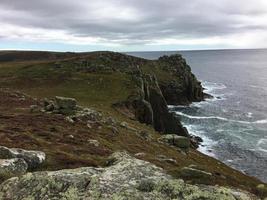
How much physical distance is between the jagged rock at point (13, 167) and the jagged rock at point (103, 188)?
8.90 feet

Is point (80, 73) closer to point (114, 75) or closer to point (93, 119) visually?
point (114, 75)

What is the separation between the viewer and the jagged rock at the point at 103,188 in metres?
12.1

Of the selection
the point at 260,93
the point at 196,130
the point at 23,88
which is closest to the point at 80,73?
the point at 23,88

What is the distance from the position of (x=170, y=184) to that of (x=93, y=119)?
3633 centimetres

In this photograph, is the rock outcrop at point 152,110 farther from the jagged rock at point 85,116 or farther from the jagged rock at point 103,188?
the jagged rock at point 103,188

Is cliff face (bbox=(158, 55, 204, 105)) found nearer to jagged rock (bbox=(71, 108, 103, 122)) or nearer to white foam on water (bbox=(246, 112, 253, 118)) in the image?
white foam on water (bbox=(246, 112, 253, 118))

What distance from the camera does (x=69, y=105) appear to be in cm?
4866

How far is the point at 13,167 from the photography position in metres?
16.6

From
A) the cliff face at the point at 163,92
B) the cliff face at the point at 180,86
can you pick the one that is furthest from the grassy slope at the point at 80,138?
the cliff face at the point at 180,86

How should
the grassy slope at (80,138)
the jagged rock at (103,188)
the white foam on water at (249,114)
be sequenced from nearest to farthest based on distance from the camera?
1. the jagged rock at (103,188)
2. the grassy slope at (80,138)
3. the white foam on water at (249,114)

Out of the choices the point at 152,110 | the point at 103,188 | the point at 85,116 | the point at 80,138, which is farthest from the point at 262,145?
the point at 103,188

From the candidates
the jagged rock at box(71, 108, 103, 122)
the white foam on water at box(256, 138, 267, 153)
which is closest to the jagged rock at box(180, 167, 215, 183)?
the jagged rock at box(71, 108, 103, 122)

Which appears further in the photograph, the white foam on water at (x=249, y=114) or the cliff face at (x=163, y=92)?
the white foam on water at (x=249, y=114)

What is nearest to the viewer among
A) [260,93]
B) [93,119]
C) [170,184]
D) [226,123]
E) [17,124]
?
[170,184]
